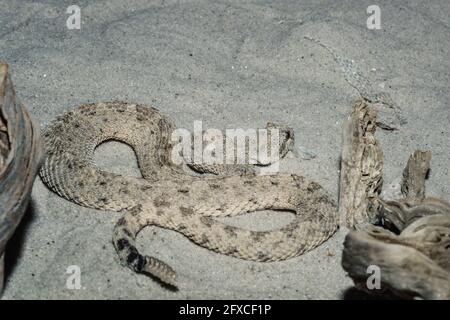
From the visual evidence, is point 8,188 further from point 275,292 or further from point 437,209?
point 437,209

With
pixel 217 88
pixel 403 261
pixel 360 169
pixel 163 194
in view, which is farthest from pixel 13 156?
pixel 217 88

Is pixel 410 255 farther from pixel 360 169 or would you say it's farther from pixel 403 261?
pixel 360 169

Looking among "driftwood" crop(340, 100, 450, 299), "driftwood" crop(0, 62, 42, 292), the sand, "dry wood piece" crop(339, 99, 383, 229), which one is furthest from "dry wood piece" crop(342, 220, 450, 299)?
"driftwood" crop(0, 62, 42, 292)

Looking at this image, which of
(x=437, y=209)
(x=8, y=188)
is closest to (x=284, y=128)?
(x=437, y=209)

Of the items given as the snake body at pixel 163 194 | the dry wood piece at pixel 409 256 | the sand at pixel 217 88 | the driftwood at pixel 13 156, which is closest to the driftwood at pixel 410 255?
the dry wood piece at pixel 409 256

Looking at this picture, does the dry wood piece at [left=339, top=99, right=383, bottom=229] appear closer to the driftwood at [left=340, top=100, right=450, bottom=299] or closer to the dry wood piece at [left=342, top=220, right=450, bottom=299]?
the driftwood at [left=340, top=100, right=450, bottom=299]

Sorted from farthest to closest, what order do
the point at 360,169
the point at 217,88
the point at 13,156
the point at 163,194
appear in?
1. the point at 217,88
2. the point at 163,194
3. the point at 360,169
4. the point at 13,156

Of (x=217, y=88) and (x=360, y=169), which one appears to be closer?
(x=360, y=169)
